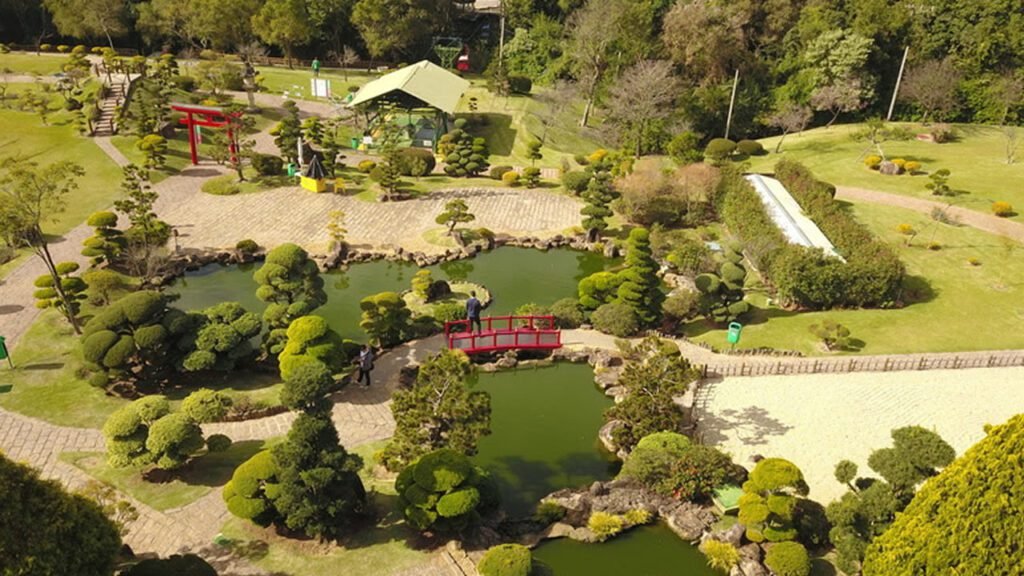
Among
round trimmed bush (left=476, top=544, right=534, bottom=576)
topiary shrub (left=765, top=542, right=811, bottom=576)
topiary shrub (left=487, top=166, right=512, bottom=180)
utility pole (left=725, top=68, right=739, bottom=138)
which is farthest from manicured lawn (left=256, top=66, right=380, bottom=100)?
topiary shrub (left=765, top=542, right=811, bottom=576)

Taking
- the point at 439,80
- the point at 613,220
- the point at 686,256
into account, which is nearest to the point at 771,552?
the point at 686,256

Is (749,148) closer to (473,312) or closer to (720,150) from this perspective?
(720,150)

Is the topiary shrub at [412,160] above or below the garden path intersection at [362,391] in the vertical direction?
above

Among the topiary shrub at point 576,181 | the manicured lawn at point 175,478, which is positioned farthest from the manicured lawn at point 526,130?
the manicured lawn at point 175,478

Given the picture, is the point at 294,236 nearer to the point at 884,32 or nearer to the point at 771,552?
the point at 771,552

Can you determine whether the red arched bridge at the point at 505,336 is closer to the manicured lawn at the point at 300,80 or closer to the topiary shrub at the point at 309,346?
the topiary shrub at the point at 309,346

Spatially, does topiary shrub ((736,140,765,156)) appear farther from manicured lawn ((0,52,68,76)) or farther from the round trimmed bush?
manicured lawn ((0,52,68,76))
